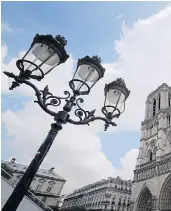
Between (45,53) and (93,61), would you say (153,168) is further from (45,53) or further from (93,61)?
(45,53)

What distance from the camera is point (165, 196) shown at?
24.3 m

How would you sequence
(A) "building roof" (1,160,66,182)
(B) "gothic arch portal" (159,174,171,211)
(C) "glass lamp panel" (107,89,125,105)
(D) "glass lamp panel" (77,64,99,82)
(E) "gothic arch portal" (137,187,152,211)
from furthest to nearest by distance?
(A) "building roof" (1,160,66,182) → (E) "gothic arch portal" (137,187,152,211) → (B) "gothic arch portal" (159,174,171,211) → (C) "glass lamp panel" (107,89,125,105) → (D) "glass lamp panel" (77,64,99,82)

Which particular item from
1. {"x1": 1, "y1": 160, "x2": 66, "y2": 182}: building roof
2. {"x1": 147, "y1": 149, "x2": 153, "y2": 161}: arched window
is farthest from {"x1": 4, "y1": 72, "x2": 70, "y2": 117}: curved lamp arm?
{"x1": 1, "y1": 160, "x2": 66, "y2": 182}: building roof

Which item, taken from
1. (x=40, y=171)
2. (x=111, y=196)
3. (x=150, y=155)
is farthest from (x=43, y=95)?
(x=111, y=196)

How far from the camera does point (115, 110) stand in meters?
5.30

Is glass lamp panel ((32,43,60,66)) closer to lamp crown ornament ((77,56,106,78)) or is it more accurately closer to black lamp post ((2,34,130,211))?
black lamp post ((2,34,130,211))

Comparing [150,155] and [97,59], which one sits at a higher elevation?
[150,155]

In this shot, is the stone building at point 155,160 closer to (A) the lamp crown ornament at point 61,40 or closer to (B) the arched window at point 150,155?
(B) the arched window at point 150,155

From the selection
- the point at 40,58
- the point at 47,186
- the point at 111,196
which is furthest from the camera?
the point at 111,196

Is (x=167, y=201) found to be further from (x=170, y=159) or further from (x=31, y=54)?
(x=31, y=54)

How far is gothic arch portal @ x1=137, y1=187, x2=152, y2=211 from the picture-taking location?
2704 cm

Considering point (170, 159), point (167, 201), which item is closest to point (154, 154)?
point (170, 159)

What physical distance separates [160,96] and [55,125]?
1422 inches

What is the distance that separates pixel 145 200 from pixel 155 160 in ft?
18.5
